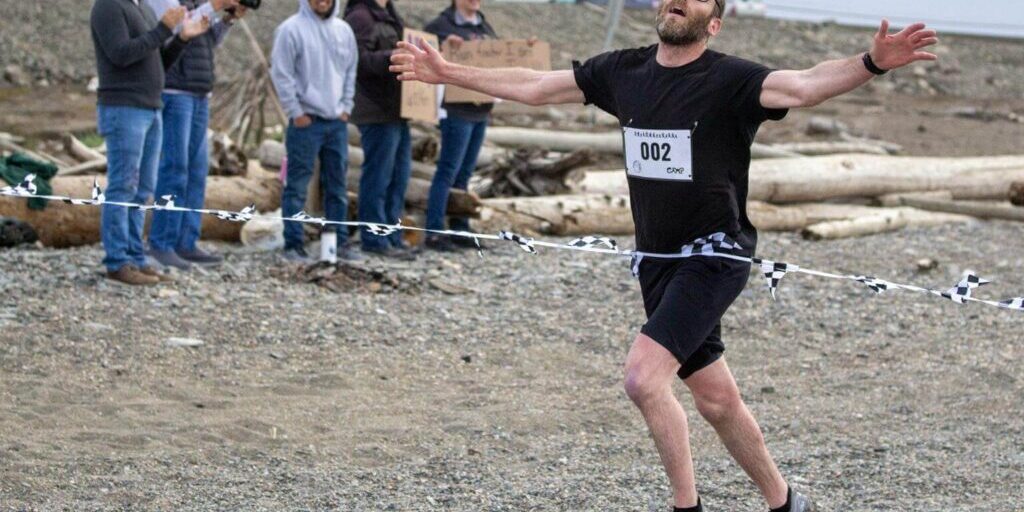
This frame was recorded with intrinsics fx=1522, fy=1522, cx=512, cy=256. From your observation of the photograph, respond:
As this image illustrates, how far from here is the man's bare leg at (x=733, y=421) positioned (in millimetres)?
5598

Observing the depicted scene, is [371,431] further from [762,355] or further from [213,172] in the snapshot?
[213,172]

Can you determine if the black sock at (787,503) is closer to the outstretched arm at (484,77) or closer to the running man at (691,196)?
the running man at (691,196)

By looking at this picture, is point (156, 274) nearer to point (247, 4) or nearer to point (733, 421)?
point (247, 4)

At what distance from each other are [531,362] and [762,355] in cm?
162

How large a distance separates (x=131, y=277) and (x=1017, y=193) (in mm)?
10239

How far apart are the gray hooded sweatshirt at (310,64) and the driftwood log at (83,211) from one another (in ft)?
5.58

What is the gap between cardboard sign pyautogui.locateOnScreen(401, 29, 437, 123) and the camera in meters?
11.1

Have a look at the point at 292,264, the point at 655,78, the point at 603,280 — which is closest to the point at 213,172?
the point at 292,264

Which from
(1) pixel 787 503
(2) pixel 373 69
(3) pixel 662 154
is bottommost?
(1) pixel 787 503

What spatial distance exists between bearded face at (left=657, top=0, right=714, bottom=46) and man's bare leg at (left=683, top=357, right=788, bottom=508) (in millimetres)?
1188

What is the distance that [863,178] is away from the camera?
1587 centimetres

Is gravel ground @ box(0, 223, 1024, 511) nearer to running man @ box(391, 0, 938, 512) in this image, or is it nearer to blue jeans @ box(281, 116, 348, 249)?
blue jeans @ box(281, 116, 348, 249)

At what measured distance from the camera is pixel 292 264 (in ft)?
36.0

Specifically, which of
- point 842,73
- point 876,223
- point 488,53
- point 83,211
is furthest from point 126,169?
point 876,223
